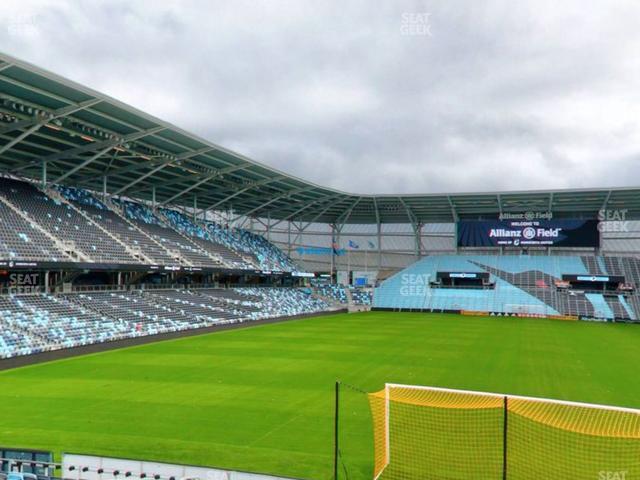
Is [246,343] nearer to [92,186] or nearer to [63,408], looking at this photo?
[63,408]

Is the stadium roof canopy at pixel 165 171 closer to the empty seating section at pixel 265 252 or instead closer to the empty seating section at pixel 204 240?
the empty seating section at pixel 204 240

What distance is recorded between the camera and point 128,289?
38.4m

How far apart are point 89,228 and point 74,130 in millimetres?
8711

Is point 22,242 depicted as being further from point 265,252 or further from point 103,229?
point 265,252

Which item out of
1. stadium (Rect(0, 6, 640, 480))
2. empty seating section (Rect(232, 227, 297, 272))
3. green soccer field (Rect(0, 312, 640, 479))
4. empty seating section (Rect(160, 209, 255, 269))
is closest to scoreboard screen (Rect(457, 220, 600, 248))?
stadium (Rect(0, 6, 640, 480))

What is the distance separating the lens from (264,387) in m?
17.1

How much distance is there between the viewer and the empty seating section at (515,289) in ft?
167

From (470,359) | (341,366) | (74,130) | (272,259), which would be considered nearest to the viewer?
(341,366)

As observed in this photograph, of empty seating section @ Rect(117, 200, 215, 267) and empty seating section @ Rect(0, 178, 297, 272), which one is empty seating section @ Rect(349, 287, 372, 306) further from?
empty seating section @ Rect(117, 200, 215, 267)

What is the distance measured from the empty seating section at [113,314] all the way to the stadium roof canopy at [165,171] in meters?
9.30

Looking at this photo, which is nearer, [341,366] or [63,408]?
[63,408]

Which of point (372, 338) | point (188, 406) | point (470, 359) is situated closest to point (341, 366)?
point (470, 359)

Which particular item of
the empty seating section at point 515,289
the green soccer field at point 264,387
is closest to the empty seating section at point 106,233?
the green soccer field at point 264,387

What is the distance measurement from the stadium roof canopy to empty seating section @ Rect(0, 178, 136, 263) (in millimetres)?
1719
